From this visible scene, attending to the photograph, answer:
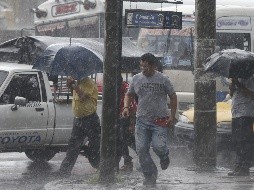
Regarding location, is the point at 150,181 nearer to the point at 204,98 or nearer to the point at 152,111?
the point at 152,111

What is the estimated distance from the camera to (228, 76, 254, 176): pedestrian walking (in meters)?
12.1

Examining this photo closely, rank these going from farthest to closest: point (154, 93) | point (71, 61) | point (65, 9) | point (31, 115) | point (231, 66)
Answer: point (65, 9), point (31, 115), point (71, 61), point (231, 66), point (154, 93)

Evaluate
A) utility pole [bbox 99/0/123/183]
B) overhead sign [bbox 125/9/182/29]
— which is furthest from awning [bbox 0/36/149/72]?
utility pole [bbox 99/0/123/183]

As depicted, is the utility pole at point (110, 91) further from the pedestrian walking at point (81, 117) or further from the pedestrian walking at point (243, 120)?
the pedestrian walking at point (243, 120)

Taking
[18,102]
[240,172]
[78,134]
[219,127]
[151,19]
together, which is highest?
[151,19]

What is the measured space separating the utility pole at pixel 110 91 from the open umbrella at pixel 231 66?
1628 millimetres

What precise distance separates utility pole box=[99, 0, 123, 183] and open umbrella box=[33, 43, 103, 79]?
1.36 m

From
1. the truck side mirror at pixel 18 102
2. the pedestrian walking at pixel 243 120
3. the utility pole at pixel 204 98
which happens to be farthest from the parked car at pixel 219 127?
the truck side mirror at pixel 18 102

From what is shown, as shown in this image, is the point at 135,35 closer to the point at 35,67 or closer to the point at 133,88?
the point at 35,67

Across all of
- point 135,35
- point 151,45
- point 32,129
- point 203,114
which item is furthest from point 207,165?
point 135,35

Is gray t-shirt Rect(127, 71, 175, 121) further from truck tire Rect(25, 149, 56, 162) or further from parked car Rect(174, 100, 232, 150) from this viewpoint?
truck tire Rect(25, 149, 56, 162)

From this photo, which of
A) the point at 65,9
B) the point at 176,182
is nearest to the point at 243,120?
the point at 176,182

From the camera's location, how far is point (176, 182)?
37.2 feet

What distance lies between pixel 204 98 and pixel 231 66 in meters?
0.89
